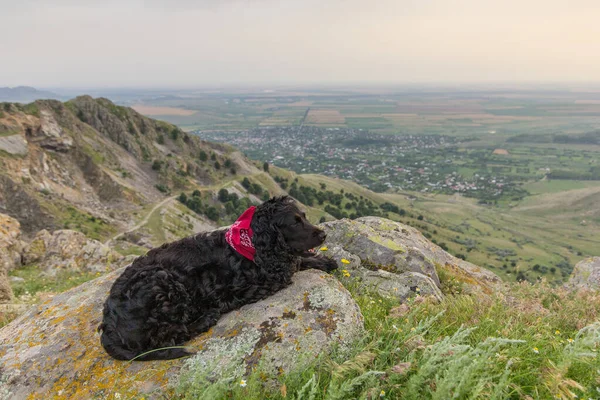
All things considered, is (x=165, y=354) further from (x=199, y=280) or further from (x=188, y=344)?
(x=199, y=280)

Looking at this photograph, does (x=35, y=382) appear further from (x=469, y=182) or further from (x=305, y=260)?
(x=469, y=182)

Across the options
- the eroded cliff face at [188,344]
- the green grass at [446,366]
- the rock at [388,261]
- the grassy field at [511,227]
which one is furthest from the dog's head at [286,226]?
the grassy field at [511,227]

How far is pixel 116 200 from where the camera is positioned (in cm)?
5284

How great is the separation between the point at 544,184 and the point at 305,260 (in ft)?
694

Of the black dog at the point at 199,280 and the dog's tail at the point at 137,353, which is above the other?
the black dog at the point at 199,280

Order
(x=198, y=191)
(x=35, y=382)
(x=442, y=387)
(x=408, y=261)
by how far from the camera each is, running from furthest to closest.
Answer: (x=198, y=191), (x=408, y=261), (x=35, y=382), (x=442, y=387)

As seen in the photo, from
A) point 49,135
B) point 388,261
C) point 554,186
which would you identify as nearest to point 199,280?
point 388,261

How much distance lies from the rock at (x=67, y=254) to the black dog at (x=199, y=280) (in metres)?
13.4

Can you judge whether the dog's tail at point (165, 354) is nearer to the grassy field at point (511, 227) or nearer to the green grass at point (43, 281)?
the green grass at point (43, 281)

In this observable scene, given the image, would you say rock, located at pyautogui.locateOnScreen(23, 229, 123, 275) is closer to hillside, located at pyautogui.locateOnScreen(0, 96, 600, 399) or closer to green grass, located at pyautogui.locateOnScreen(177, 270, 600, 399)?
hillside, located at pyautogui.locateOnScreen(0, 96, 600, 399)

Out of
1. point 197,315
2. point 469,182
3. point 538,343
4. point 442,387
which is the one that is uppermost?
point 442,387

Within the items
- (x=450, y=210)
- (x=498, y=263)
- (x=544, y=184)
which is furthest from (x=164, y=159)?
(x=544, y=184)

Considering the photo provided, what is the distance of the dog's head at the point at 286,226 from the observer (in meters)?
5.74

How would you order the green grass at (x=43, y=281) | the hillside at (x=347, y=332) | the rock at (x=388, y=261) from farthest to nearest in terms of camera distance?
the green grass at (x=43, y=281), the rock at (x=388, y=261), the hillside at (x=347, y=332)
